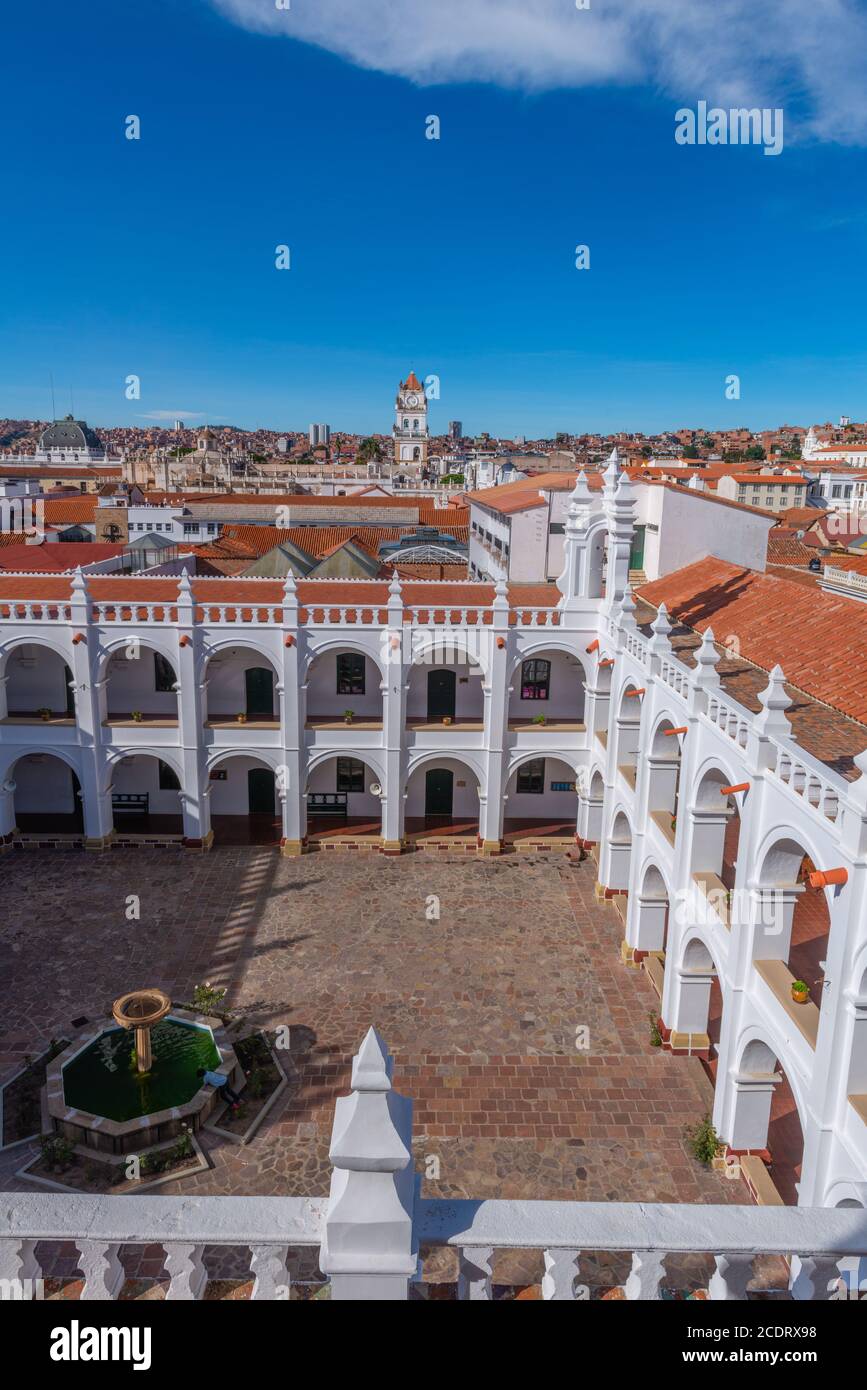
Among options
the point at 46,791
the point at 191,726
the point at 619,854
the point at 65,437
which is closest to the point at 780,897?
the point at 619,854

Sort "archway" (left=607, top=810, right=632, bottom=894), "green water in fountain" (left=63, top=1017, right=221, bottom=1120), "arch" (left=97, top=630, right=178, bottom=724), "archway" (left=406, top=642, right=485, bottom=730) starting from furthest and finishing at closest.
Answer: "archway" (left=406, top=642, right=485, bottom=730) < "arch" (left=97, top=630, right=178, bottom=724) < "archway" (left=607, top=810, right=632, bottom=894) < "green water in fountain" (left=63, top=1017, right=221, bottom=1120)

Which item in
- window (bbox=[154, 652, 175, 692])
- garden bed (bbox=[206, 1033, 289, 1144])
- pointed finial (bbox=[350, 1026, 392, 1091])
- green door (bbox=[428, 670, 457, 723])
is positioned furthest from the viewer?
green door (bbox=[428, 670, 457, 723])

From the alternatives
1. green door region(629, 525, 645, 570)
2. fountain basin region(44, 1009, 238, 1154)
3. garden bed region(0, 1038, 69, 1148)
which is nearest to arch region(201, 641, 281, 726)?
fountain basin region(44, 1009, 238, 1154)

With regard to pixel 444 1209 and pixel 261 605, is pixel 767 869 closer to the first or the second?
pixel 444 1209

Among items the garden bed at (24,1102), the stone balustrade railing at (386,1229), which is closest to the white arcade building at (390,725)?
the garden bed at (24,1102)

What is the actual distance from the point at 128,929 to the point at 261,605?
10.6 meters

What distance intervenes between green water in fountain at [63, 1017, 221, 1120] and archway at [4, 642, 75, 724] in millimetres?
14262

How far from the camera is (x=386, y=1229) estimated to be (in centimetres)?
464

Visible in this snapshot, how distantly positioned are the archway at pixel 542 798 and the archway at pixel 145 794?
1246 centimetres

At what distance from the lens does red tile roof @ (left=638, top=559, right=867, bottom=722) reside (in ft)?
57.1

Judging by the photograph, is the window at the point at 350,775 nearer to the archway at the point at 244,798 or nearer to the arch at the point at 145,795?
the archway at the point at 244,798

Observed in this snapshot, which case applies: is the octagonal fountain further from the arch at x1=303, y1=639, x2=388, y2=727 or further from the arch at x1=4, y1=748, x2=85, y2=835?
the arch at x1=4, y1=748, x2=85, y2=835

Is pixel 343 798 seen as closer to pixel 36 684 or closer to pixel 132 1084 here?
pixel 36 684
